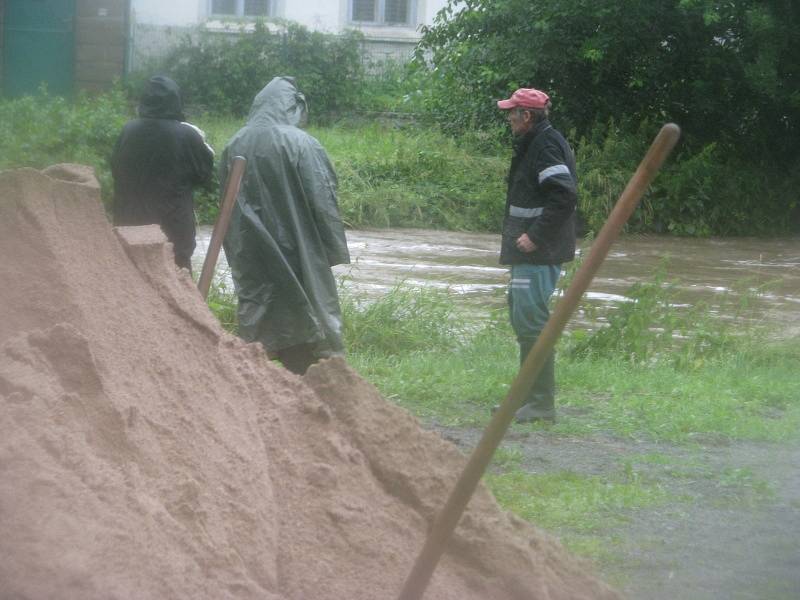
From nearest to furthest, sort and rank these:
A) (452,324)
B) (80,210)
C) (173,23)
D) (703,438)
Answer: (80,210) < (703,438) < (452,324) < (173,23)

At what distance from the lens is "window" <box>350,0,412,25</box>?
1035 inches

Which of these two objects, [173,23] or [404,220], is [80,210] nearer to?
[404,220]

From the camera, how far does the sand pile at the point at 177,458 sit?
2.58m

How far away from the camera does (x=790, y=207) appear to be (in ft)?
60.8

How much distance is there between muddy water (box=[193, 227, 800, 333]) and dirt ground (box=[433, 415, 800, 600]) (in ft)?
12.8

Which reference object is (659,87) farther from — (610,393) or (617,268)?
(610,393)

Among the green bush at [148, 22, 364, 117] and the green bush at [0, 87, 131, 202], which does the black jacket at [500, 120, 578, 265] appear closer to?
the green bush at [0, 87, 131, 202]

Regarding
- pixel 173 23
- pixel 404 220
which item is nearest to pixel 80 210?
pixel 404 220

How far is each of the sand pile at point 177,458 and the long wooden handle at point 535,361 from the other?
26 cm

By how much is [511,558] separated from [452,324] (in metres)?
5.86

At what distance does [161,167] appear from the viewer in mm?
7090

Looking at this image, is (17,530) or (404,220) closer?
(17,530)

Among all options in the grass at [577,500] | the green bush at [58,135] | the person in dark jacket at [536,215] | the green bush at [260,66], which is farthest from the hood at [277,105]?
the green bush at [260,66]

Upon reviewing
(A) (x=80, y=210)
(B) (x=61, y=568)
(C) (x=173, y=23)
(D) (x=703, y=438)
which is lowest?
(D) (x=703, y=438)
